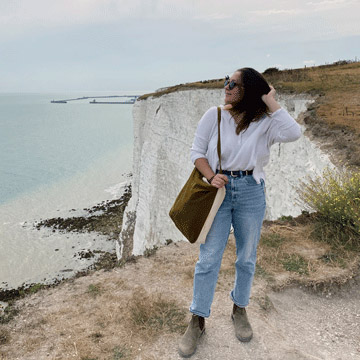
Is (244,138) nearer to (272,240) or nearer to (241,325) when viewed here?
(241,325)

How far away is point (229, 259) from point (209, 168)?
2.93m

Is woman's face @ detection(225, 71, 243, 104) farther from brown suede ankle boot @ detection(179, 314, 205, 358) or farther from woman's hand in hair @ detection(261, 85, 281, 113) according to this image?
brown suede ankle boot @ detection(179, 314, 205, 358)

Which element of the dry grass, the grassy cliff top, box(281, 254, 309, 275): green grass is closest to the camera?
the dry grass

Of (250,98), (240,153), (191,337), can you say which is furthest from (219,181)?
(191,337)

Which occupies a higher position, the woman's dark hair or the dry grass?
the woman's dark hair

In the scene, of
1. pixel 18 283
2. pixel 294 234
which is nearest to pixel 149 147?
pixel 18 283

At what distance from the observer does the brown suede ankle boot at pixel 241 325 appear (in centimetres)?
361

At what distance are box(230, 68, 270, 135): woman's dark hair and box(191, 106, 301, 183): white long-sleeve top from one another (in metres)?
0.05

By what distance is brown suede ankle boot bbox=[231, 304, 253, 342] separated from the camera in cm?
361

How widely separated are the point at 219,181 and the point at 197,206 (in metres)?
0.33

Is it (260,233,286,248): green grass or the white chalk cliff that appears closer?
(260,233,286,248): green grass

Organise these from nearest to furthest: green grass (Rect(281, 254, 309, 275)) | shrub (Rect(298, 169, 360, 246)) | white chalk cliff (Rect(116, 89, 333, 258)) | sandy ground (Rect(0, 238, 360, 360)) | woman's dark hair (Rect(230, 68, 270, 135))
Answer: woman's dark hair (Rect(230, 68, 270, 135)), sandy ground (Rect(0, 238, 360, 360)), green grass (Rect(281, 254, 309, 275)), shrub (Rect(298, 169, 360, 246)), white chalk cliff (Rect(116, 89, 333, 258))

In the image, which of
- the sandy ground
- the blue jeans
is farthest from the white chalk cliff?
the blue jeans

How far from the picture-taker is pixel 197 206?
3.06 m
